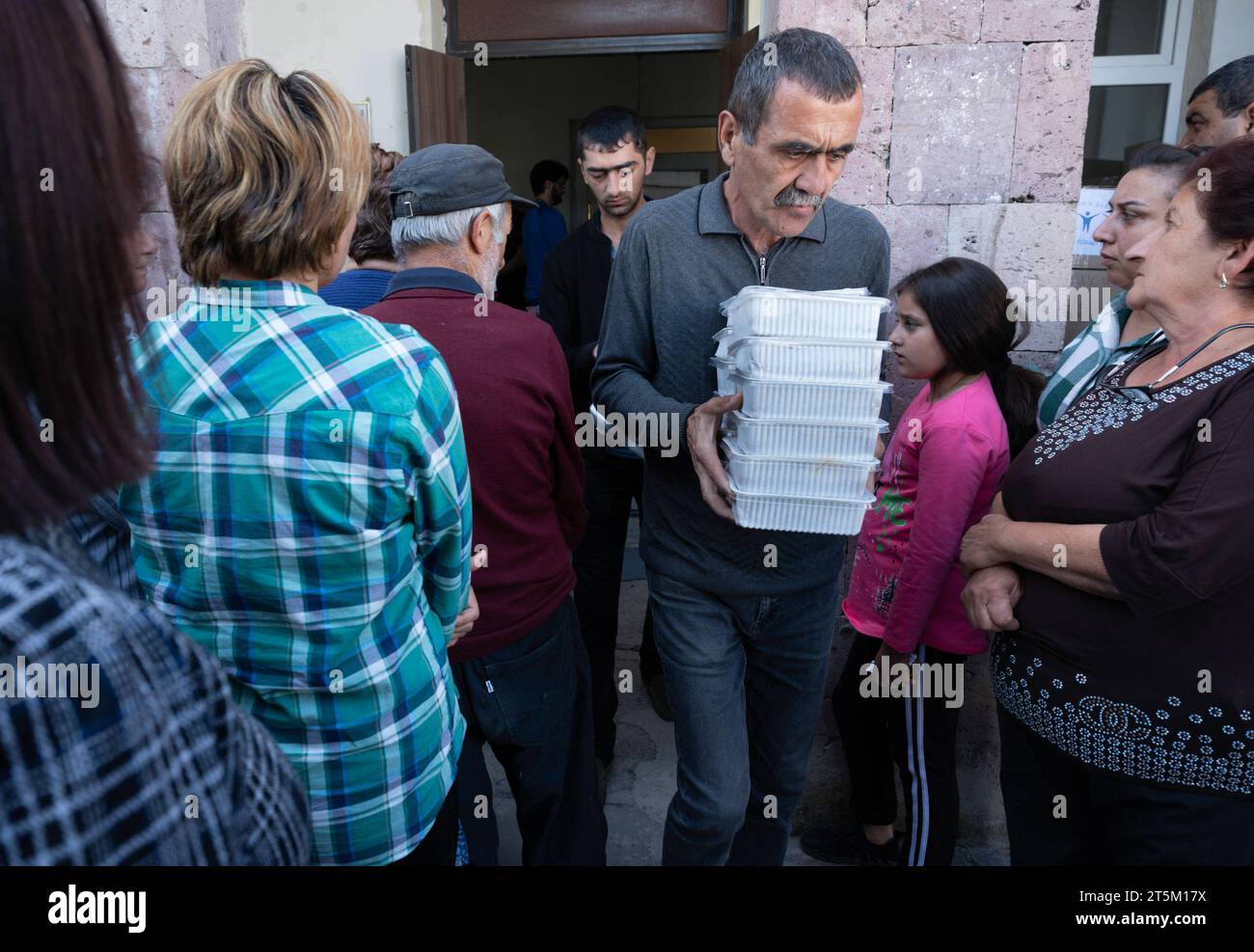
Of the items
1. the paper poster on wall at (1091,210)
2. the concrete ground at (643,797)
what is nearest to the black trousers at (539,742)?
the concrete ground at (643,797)

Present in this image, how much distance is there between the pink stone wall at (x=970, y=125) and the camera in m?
2.70

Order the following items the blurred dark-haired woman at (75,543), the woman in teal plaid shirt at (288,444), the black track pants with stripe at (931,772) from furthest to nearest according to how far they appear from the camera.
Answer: the black track pants with stripe at (931,772)
the woman in teal plaid shirt at (288,444)
the blurred dark-haired woman at (75,543)

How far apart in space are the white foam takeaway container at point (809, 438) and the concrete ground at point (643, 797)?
173 cm

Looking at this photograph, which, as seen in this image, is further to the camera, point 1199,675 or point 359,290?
point 359,290

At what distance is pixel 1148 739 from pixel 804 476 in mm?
880

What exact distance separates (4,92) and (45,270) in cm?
12

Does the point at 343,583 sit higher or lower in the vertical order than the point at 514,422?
lower

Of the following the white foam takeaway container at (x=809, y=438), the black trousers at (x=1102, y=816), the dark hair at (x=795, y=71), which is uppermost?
the dark hair at (x=795, y=71)

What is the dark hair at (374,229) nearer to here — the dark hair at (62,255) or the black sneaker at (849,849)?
the dark hair at (62,255)

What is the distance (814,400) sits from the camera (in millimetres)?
1698

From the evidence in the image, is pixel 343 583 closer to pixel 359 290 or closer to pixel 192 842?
pixel 192 842

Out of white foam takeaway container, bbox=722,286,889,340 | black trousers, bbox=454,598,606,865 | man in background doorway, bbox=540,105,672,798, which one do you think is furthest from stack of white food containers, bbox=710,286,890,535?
man in background doorway, bbox=540,105,672,798

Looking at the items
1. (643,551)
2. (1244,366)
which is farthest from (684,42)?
(1244,366)

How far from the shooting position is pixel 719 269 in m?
2.06
